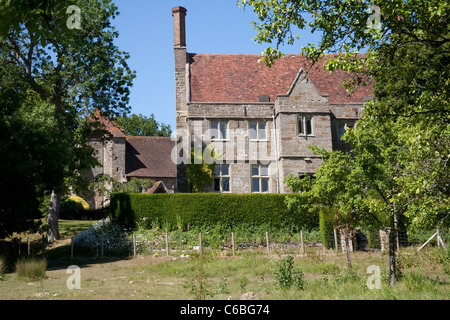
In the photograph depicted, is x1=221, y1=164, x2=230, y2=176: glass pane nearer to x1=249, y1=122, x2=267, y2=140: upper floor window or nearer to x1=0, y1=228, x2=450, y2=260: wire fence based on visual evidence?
x1=249, y1=122, x2=267, y2=140: upper floor window

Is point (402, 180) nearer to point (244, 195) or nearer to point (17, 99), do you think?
point (244, 195)

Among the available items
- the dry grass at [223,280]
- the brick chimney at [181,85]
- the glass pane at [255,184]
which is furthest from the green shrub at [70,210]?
the dry grass at [223,280]

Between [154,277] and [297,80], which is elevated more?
[297,80]

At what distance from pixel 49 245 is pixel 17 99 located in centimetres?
945

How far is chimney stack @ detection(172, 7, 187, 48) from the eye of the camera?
34781 millimetres

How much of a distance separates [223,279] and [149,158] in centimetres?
4462

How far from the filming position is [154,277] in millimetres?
16266

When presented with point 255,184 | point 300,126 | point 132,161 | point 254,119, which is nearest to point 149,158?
point 132,161

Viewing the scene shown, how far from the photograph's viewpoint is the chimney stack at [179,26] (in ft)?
114

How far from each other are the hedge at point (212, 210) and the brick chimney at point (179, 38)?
37.3 feet

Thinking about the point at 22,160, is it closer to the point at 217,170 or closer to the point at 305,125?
the point at 217,170

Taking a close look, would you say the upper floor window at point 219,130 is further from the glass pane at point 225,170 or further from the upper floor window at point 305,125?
the upper floor window at point 305,125

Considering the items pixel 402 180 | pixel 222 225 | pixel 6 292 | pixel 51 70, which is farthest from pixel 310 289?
pixel 51 70

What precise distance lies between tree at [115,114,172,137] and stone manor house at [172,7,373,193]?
4314cm
